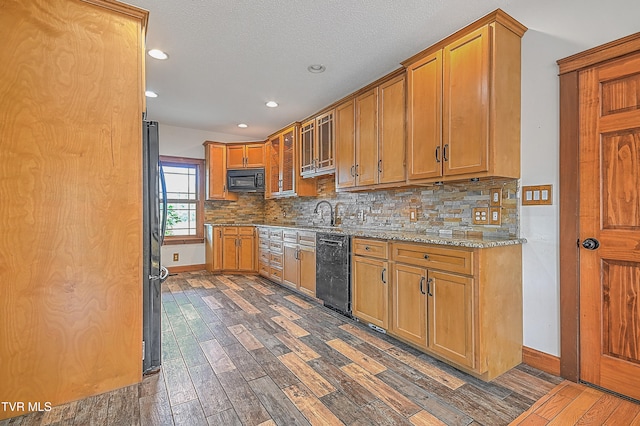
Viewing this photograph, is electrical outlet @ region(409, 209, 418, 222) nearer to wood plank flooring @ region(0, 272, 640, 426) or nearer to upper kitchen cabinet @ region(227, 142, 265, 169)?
wood plank flooring @ region(0, 272, 640, 426)

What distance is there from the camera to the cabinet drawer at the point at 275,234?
14.6 feet

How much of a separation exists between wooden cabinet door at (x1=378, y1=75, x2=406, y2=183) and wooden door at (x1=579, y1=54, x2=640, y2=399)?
128 cm

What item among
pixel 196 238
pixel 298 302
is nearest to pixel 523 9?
pixel 298 302

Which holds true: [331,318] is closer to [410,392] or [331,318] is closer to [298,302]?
[298,302]

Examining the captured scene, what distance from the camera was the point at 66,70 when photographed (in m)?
1.80

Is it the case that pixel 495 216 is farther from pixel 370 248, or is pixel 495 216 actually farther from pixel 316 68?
pixel 316 68

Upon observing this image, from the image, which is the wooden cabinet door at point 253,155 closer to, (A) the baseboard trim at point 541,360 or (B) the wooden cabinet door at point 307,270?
(B) the wooden cabinet door at point 307,270

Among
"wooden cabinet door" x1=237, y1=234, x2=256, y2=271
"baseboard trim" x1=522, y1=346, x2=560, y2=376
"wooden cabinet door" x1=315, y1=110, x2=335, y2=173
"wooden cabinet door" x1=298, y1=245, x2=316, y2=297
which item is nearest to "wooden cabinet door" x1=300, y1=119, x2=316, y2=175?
"wooden cabinet door" x1=315, y1=110, x2=335, y2=173

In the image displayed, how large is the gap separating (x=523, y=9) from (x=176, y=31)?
253 centimetres

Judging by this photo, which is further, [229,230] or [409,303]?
[229,230]

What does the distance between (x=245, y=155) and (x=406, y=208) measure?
11.0 ft

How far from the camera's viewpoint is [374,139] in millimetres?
3170

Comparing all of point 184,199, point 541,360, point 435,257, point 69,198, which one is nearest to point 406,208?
point 435,257

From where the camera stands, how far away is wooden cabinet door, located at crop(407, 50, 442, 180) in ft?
8.11
